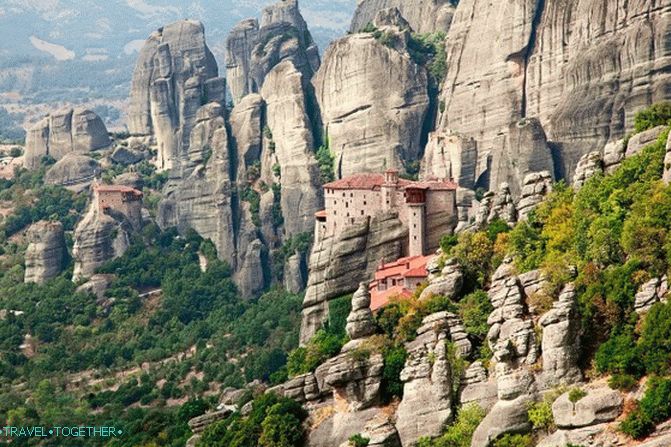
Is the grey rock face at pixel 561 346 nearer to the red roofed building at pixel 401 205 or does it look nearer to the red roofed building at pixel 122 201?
the red roofed building at pixel 401 205

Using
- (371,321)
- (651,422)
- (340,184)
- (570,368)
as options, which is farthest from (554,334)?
(340,184)

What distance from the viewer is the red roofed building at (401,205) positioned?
6631 centimetres

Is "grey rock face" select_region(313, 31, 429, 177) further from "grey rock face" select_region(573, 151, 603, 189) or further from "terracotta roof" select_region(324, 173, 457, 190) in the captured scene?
"grey rock face" select_region(573, 151, 603, 189)

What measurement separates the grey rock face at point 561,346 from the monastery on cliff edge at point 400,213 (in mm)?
14874

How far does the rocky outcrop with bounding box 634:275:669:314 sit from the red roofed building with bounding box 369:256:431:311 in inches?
596

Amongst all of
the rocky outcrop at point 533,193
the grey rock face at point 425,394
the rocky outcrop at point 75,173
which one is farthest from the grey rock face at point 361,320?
the rocky outcrop at point 75,173

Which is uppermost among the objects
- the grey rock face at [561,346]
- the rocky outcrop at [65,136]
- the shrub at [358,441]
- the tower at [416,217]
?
the rocky outcrop at [65,136]

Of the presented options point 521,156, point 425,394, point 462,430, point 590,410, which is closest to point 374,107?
point 521,156

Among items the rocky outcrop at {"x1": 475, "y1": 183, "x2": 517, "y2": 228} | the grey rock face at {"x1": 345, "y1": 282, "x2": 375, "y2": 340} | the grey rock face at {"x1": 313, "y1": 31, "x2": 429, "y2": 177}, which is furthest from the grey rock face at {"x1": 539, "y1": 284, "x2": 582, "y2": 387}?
the grey rock face at {"x1": 313, "y1": 31, "x2": 429, "y2": 177}

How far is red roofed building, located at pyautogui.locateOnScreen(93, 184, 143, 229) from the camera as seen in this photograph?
A: 105 meters

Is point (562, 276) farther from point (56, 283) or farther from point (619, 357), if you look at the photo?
point (56, 283)

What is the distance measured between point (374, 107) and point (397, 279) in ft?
120

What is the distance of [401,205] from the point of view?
6781 centimetres

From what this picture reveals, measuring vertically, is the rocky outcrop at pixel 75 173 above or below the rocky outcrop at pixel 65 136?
below
